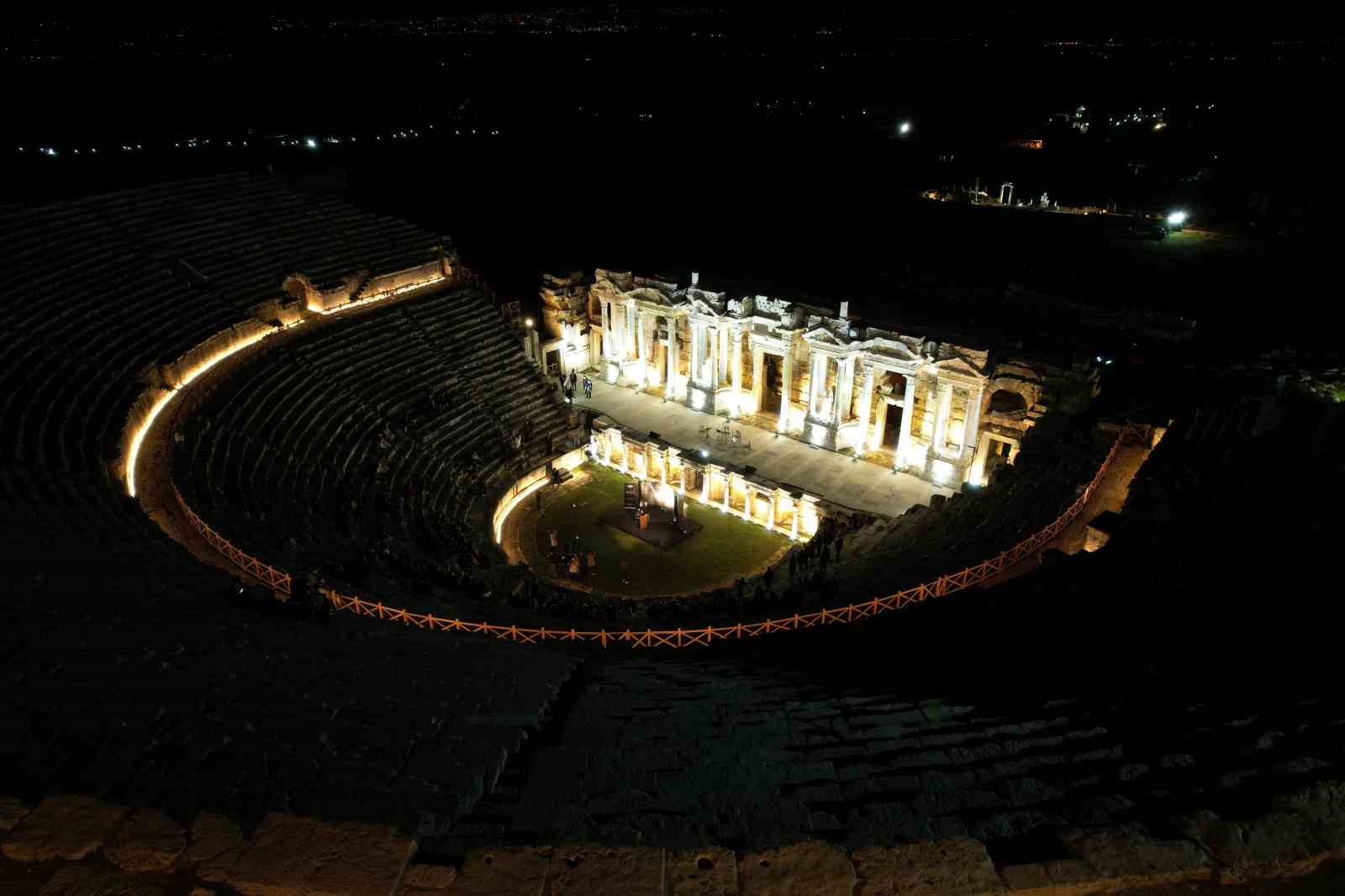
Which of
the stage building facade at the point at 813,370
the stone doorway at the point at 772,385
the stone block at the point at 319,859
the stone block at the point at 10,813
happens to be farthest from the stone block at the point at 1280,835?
the stone doorway at the point at 772,385

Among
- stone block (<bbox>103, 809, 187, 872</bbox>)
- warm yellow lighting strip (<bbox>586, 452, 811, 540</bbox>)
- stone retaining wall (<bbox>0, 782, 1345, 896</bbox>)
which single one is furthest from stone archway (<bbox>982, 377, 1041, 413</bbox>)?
stone block (<bbox>103, 809, 187, 872</bbox>)

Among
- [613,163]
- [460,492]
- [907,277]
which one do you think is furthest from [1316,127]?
[460,492]

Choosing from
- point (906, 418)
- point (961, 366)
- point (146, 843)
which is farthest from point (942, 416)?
point (146, 843)

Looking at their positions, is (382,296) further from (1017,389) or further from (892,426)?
(1017,389)

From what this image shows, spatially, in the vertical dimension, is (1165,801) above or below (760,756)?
above

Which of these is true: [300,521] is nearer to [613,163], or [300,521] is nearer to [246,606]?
[246,606]

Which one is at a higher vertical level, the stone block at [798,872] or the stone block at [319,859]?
the stone block at [798,872]

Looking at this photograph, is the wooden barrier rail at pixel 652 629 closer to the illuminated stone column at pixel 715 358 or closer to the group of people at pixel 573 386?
the illuminated stone column at pixel 715 358
